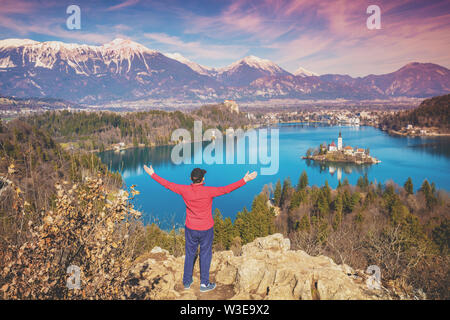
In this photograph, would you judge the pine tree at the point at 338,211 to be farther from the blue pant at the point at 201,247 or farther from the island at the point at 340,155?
the island at the point at 340,155

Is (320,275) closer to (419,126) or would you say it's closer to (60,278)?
(60,278)

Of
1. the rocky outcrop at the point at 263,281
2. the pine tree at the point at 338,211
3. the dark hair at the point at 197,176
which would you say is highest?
the dark hair at the point at 197,176

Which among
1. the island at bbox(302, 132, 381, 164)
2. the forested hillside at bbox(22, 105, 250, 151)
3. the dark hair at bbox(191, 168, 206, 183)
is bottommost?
the island at bbox(302, 132, 381, 164)

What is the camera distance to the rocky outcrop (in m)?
3.16

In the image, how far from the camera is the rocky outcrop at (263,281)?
3.16 metres

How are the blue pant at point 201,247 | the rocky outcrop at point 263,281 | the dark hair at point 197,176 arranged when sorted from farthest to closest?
the blue pant at point 201,247 → the dark hair at point 197,176 → the rocky outcrop at point 263,281

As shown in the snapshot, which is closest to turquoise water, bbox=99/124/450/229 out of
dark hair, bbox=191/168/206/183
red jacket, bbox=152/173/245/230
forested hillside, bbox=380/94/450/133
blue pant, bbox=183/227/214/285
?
forested hillside, bbox=380/94/450/133

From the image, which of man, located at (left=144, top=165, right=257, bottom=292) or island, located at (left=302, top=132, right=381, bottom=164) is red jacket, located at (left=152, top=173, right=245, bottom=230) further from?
island, located at (left=302, top=132, right=381, bottom=164)

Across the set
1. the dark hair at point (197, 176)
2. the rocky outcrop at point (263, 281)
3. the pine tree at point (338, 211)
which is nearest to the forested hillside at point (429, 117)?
the pine tree at point (338, 211)

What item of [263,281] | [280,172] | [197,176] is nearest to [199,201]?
[197,176]

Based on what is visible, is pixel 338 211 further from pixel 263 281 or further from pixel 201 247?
pixel 201 247

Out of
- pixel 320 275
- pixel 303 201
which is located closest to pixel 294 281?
pixel 320 275

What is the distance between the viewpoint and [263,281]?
3.51 metres
